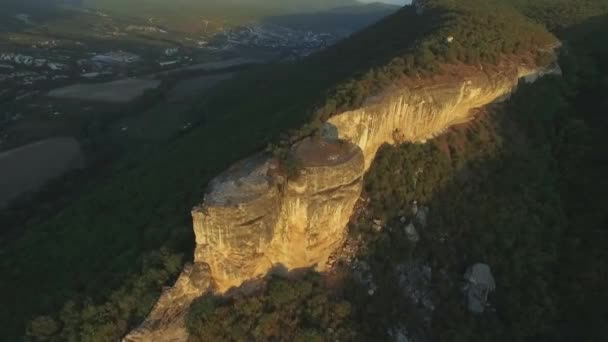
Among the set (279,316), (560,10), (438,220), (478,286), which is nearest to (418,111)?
(438,220)

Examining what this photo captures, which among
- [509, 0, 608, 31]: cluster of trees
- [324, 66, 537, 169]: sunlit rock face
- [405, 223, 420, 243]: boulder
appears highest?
[509, 0, 608, 31]: cluster of trees

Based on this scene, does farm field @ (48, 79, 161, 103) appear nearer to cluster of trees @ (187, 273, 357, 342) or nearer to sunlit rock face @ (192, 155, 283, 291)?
sunlit rock face @ (192, 155, 283, 291)

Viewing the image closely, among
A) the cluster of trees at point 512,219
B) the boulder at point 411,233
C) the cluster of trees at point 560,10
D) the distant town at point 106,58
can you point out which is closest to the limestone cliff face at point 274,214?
the cluster of trees at point 512,219

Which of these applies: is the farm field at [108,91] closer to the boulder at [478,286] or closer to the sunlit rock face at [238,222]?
the sunlit rock face at [238,222]

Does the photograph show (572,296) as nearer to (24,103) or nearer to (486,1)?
(486,1)

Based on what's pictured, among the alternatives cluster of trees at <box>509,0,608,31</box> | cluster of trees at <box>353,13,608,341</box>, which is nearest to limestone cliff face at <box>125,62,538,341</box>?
cluster of trees at <box>353,13,608,341</box>

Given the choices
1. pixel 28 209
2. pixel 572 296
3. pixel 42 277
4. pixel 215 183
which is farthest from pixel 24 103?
pixel 572 296
